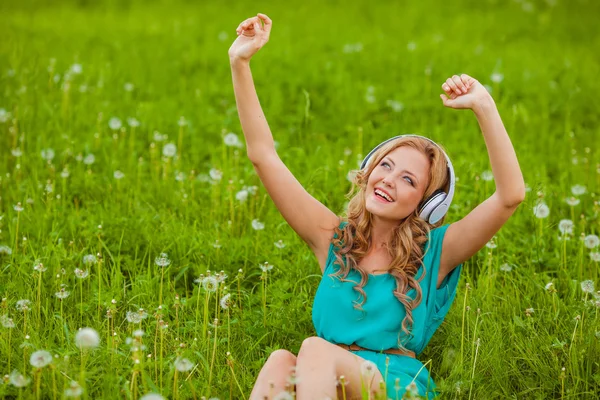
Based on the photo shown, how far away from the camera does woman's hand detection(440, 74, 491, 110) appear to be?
2.79m

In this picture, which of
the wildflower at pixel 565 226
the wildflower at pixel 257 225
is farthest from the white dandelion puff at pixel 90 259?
the wildflower at pixel 565 226

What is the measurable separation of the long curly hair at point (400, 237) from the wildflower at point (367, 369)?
0.76 feet

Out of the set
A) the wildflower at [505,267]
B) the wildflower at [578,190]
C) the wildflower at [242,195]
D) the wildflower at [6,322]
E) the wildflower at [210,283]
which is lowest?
the wildflower at [505,267]

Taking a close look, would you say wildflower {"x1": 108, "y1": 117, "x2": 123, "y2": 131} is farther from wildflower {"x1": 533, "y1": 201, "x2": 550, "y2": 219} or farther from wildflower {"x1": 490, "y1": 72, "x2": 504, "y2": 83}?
wildflower {"x1": 490, "y1": 72, "x2": 504, "y2": 83}

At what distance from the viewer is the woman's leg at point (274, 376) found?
105 inches

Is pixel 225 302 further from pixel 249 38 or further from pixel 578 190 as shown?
pixel 578 190

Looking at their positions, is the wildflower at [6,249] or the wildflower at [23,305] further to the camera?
the wildflower at [6,249]

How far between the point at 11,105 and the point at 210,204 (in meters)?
2.03

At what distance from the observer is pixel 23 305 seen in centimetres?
329

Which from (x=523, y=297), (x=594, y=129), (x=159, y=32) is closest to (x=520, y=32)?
(x=594, y=129)

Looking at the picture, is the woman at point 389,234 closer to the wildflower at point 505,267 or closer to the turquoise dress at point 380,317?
the turquoise dress at point 380,317

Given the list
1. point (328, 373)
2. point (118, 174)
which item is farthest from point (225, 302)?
point (118, 174)

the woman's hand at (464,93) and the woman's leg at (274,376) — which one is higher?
the woman's hand at (464,93)

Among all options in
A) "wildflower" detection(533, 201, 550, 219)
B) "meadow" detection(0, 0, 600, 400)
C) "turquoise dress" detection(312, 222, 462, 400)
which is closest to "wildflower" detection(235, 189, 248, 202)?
"meadow" detection(0, 0, 600, 400)
